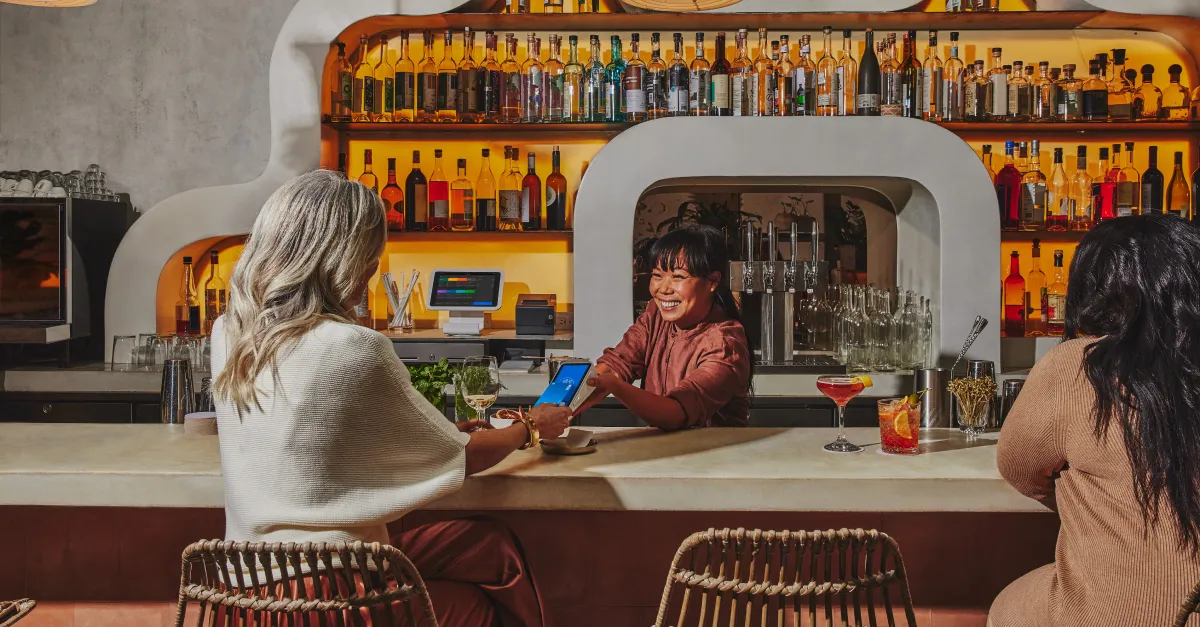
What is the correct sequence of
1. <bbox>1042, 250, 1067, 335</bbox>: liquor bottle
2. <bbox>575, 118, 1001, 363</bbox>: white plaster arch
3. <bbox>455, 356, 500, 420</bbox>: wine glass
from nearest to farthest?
<bbox>455, 356, 500, 420</bbox>: wine glass, <bbox>575, 118, 1001, 363</bbox>: white plaster arch, <bbox>1042, 250, 1067, 335</bbox>: liquor bottle

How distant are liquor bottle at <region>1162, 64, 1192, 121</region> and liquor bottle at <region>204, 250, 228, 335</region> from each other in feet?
13.6

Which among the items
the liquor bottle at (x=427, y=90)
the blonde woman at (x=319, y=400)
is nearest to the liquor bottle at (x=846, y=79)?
the liquor bottle at (x=427, y=90)

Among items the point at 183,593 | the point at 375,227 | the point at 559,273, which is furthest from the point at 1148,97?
the point at 183,593

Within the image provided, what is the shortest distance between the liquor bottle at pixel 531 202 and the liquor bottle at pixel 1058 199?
217 centimetres

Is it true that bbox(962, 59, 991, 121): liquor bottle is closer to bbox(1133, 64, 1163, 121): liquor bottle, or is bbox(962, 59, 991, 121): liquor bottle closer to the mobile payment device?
bbox(1133, 64, 1163, 121): liquor bottle

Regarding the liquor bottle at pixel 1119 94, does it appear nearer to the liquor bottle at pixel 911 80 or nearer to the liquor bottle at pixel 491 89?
the liquor bottle at pixel 911 80

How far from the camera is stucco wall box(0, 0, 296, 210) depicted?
4523 millimetres

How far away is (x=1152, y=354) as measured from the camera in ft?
4.63

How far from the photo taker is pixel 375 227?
1.56 m

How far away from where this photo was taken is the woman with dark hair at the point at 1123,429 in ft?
4.51

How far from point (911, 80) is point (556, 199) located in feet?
5.14

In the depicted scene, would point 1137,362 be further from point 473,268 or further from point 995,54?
point 473,268

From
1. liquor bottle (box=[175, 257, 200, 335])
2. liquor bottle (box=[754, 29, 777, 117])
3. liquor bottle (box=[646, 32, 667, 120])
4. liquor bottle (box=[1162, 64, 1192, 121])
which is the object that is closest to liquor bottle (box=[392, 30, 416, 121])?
liquor bottle (box=[646, 32, 667, 120])

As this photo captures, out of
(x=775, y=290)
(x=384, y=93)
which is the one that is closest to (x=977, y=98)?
(x=775, y=290)
